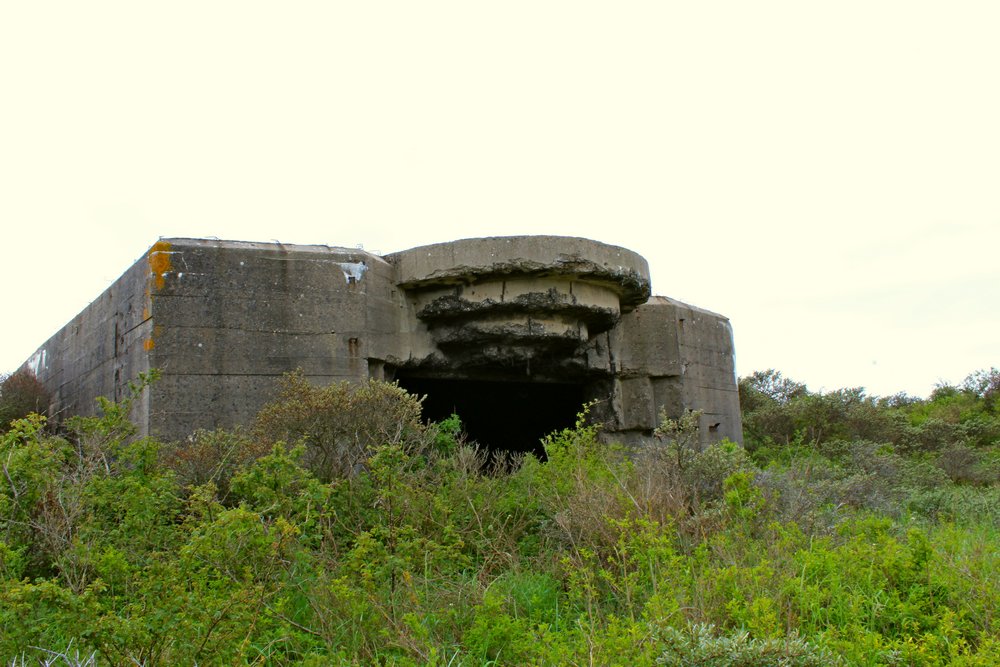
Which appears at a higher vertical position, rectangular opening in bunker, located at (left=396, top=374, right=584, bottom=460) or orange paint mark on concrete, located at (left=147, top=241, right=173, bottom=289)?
orange paint mark on concrete, located at (left=147, top=241, right=173, bottom=289)

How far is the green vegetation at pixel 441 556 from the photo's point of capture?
107 inches

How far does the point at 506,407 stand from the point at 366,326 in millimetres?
3131

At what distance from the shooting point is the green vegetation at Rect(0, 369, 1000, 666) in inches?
107

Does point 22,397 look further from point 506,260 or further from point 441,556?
point 441,556

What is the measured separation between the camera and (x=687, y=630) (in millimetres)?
2678

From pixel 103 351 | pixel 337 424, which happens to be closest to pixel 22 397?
pixel 103 351

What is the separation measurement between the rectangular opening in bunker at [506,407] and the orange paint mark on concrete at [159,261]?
2784 millimetres

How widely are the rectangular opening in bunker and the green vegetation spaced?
2.48 meters

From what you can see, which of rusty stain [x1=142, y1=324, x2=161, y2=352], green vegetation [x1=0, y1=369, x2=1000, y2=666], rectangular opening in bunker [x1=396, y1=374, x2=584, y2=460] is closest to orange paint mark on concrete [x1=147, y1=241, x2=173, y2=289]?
rusty stain [x1=142, y1=324, x2=161, y2=352]

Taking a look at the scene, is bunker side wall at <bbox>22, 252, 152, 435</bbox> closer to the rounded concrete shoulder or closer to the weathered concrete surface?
the weathered concrete surface

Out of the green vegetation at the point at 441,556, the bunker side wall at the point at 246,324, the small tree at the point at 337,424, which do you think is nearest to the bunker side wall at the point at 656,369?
the green vegetation at the point at 441,556

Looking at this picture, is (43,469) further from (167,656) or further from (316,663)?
(316,663)

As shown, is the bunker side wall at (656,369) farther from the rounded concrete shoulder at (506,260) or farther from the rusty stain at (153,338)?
the rusty stain at (153,338)

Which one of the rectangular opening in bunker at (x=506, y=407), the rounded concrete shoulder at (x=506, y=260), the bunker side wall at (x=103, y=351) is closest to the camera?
the bunker side wall at (x=103, y=351)
